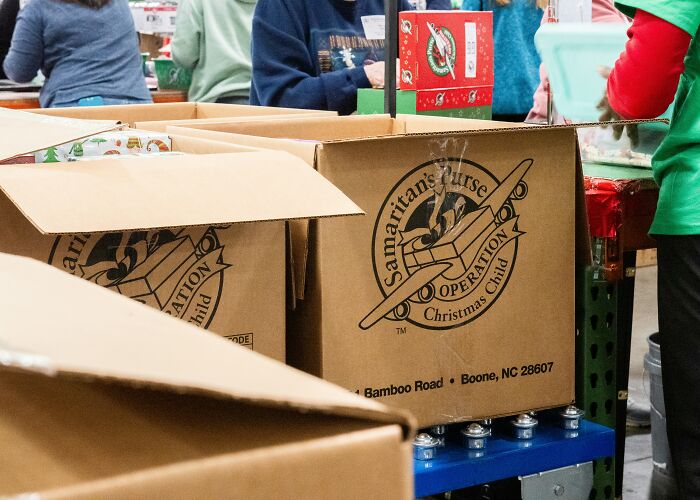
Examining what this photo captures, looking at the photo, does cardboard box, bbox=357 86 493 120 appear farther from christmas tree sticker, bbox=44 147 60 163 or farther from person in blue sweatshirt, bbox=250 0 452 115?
christmas tree sticker, bbox=44 147 60 163

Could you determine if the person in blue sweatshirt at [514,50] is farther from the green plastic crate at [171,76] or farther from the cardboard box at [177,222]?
the cardboard box at [177,222]

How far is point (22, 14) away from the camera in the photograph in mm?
3863

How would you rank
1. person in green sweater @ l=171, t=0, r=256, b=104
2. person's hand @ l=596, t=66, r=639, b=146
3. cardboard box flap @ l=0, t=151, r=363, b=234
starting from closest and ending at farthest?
cardboard box flap @ l=0, t=151, r=363, b=234, person's hand @ l=596, t=66, r=639, b=146, person in green sweater @ l=171, t=0, r=256, b=104

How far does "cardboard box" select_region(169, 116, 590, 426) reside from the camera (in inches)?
53.4

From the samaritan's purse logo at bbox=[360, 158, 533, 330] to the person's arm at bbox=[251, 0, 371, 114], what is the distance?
172cm

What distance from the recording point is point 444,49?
2.52 metres

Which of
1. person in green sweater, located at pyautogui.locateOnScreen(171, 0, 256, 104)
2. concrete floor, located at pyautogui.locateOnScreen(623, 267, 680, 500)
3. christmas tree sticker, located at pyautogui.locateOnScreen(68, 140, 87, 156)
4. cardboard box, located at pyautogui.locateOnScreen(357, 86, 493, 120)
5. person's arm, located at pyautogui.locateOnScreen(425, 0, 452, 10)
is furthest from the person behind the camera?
person in green sweater, located at pyautogui.locateOnScreen(171, 0, 256, 104)

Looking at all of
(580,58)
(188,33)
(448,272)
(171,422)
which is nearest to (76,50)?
(188,33)

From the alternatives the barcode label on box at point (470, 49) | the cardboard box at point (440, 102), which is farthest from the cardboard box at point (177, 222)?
the barcode label on box at point (470, 49)

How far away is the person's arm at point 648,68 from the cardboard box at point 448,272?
0.35 metres

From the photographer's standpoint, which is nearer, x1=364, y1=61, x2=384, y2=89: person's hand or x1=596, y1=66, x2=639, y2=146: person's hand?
x1=596, y1=66, x2=639, y2=146: person's hand

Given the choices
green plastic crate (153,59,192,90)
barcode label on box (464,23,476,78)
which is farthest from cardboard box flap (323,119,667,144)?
green plastic crate (153,59,192,90)

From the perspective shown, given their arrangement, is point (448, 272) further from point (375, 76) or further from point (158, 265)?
point (375, 76)

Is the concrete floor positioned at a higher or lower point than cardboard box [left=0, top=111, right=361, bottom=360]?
lower
